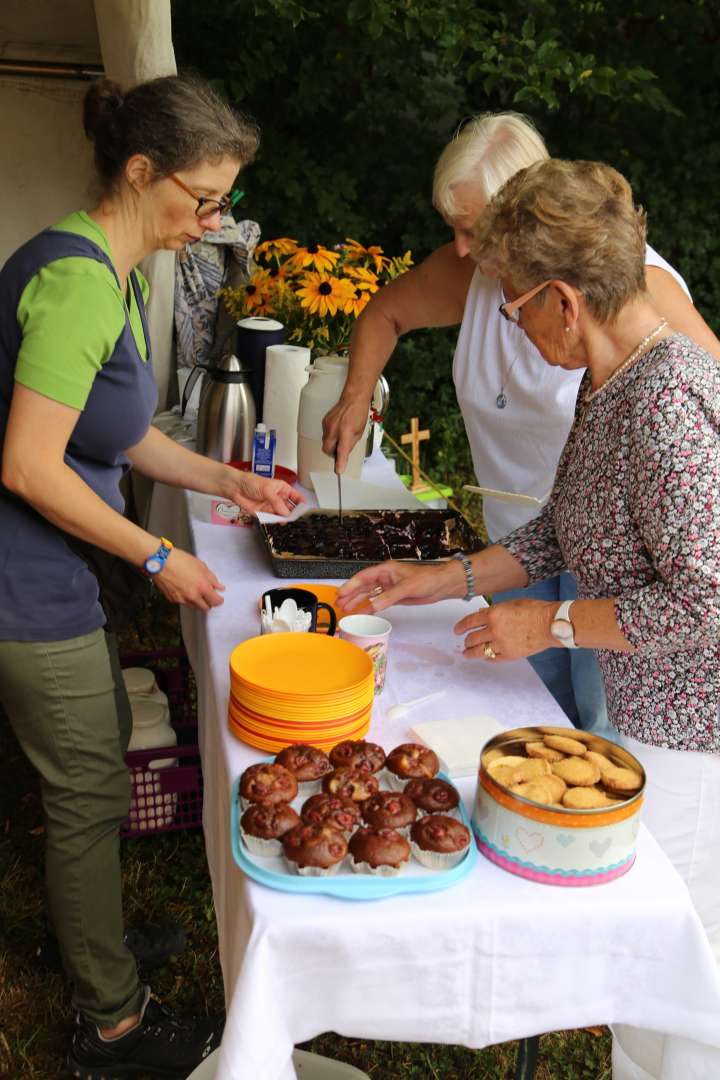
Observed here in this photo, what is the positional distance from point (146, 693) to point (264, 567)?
0.71 meters

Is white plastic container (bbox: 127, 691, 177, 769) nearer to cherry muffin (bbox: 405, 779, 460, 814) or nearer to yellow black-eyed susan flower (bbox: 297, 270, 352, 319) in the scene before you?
yellow black-eyed susan flower (bbox: 297, 270, 352, 319)

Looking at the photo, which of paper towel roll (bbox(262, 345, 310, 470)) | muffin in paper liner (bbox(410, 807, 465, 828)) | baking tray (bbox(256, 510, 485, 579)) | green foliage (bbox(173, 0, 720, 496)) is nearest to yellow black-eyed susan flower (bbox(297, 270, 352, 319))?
paper towel roll (bbox(262, 345, 310, 470))

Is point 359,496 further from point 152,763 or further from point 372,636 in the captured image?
point 372,636

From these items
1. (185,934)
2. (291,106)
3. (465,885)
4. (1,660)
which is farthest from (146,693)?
(291,106)

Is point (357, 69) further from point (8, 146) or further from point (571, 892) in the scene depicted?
point (571, 892)

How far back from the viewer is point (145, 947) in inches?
95.7

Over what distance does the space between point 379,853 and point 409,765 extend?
7.7 inches

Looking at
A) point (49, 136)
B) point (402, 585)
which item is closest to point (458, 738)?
point (402, 585)

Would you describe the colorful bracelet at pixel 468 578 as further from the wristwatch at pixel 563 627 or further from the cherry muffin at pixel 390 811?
the cherry muffin at pixel 390 811

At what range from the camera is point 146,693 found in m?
2.85

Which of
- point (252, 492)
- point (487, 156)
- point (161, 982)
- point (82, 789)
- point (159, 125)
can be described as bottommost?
point (161, 982)

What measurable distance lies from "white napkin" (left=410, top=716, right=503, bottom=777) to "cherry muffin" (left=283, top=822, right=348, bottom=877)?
30cm

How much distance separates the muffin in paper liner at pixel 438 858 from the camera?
1.31 meters

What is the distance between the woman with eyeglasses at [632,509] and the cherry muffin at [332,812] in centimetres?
51
